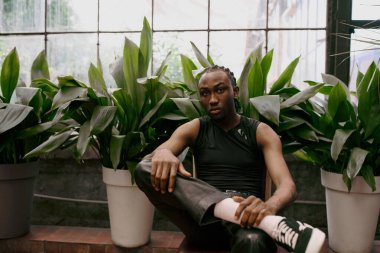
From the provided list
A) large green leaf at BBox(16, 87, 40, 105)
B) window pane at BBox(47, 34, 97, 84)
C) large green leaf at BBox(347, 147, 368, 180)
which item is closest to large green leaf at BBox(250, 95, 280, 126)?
large green leaf at BBox(347, 147, 368, 180)

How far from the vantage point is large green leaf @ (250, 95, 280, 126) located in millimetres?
1522

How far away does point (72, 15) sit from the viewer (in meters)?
2.53

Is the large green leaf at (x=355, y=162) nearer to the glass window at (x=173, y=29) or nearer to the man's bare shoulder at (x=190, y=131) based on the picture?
the man's bare shoulder at (x=190, y=131)

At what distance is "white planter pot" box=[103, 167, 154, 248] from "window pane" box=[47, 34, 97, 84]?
3.14ft

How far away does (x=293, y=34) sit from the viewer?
2424mm

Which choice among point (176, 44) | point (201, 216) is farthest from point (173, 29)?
point (201, 216)

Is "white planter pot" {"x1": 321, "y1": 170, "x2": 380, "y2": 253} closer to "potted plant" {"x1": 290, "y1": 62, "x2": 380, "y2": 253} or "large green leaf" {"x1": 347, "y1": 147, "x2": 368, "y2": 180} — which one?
"potted plant" {"x1": 290, "y1": 62, "x2": 380, "y2": 253}

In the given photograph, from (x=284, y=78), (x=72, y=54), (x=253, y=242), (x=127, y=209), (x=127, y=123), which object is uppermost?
(x=72, y=54)

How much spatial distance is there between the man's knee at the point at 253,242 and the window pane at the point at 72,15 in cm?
184

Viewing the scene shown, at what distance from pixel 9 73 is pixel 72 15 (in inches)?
31.7

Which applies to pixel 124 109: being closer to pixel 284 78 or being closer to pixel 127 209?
pixel 127 209

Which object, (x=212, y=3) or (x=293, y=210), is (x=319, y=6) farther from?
(x=293, y=210)

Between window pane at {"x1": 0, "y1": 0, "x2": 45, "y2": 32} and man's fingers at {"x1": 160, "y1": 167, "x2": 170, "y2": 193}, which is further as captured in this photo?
window pane at {"x1": 0, "y1": 0, "x2": 45, "y2": 32}

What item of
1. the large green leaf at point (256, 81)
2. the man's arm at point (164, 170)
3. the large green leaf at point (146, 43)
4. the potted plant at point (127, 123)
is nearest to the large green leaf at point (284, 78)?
the large green leaf at point (256, 81)
